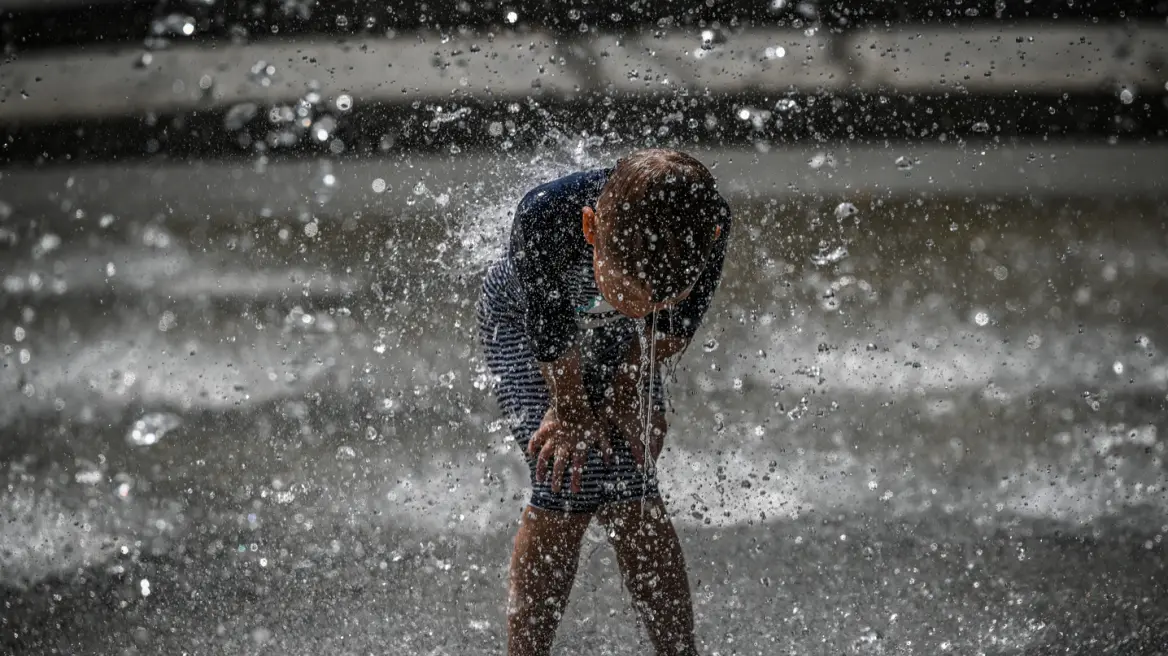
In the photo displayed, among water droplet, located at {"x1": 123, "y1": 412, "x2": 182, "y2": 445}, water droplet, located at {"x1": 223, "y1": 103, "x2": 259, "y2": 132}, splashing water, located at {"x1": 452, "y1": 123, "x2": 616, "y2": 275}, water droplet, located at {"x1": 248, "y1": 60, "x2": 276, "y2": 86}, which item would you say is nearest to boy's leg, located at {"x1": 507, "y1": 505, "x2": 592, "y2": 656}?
splashing water, located at {"x1": 452, "y1": 123, "x2": 616, "y2": 275}

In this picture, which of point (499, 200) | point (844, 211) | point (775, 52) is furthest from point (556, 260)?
point (844, 211)

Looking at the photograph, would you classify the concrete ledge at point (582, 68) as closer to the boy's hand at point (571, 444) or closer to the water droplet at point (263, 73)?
the water droplet at point (263, 73)

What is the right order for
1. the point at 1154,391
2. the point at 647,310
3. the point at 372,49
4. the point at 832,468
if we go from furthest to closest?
1. the point at 372,49
2. the point at 1154,391
3. the point at 832,468
4. the point at 647,310

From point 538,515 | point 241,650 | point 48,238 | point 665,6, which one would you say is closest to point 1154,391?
point 665,6

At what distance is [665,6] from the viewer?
4.13 m

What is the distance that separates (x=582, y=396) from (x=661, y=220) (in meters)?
0.36

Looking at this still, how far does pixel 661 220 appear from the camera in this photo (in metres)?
1.44

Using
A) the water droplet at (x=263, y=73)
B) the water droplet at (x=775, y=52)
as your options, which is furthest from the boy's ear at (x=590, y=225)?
the water droplet at (x=263, y=73)

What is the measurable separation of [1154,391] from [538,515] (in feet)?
8.31

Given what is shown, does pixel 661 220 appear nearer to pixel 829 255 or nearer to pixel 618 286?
pixel 618 286

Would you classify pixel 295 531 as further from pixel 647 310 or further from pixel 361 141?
pixel 361 141

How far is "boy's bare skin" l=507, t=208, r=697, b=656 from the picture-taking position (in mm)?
1710

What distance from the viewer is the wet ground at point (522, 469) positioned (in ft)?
6.97

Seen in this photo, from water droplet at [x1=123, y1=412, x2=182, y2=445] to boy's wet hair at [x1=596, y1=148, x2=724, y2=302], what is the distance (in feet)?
6.92
